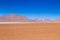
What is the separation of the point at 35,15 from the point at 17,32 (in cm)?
30

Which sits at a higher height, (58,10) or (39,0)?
(39,0)

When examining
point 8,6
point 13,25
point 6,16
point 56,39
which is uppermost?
point 8,6

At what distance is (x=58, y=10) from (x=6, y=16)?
0.65 metres

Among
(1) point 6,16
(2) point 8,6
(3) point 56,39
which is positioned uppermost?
(2) point 8,6

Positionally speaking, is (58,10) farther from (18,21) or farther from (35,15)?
(18,21)

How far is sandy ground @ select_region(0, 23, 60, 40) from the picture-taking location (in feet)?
4.10

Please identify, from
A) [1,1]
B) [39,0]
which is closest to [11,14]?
[1,1]

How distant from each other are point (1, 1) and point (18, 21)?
0.32m

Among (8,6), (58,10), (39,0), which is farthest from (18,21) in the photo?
(58,10)

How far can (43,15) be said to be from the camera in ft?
4.20

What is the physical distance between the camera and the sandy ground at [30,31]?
4.10 ft

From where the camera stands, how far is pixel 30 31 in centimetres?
127

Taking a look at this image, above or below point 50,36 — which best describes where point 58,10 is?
above

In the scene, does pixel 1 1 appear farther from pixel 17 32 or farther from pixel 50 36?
pixel 50 36
